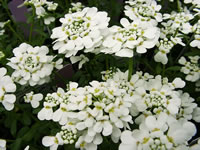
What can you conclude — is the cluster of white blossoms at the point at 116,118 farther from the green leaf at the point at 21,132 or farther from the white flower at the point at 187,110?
the green leaf at the point at 21,132

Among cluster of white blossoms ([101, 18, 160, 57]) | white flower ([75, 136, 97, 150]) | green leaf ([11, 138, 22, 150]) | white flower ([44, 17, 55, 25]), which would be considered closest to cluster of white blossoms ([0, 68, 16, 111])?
green leaf ([11, 138, 22, 150])

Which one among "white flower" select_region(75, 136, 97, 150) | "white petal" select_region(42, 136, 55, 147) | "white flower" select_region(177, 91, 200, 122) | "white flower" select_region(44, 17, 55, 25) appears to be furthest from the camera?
"white flower" select_region(44, 17, 55, 25)

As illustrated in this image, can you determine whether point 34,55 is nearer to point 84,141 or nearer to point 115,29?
point 115,29

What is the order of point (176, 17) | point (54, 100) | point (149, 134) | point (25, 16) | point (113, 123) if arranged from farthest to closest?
point (25, 16) → point (176, 17) → point (54, 100) → point (113, 123) → point (149, 134)

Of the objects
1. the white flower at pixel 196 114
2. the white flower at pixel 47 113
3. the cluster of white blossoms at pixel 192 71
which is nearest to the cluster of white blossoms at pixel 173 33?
the cluster of white blossoms at pixel 192 71

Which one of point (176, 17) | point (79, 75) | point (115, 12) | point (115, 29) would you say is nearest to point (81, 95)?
point (115, 29)

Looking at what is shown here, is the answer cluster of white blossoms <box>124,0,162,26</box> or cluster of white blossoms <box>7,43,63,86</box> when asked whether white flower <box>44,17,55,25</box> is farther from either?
cluster of white blossoms <box>124,0,162,26</box>
